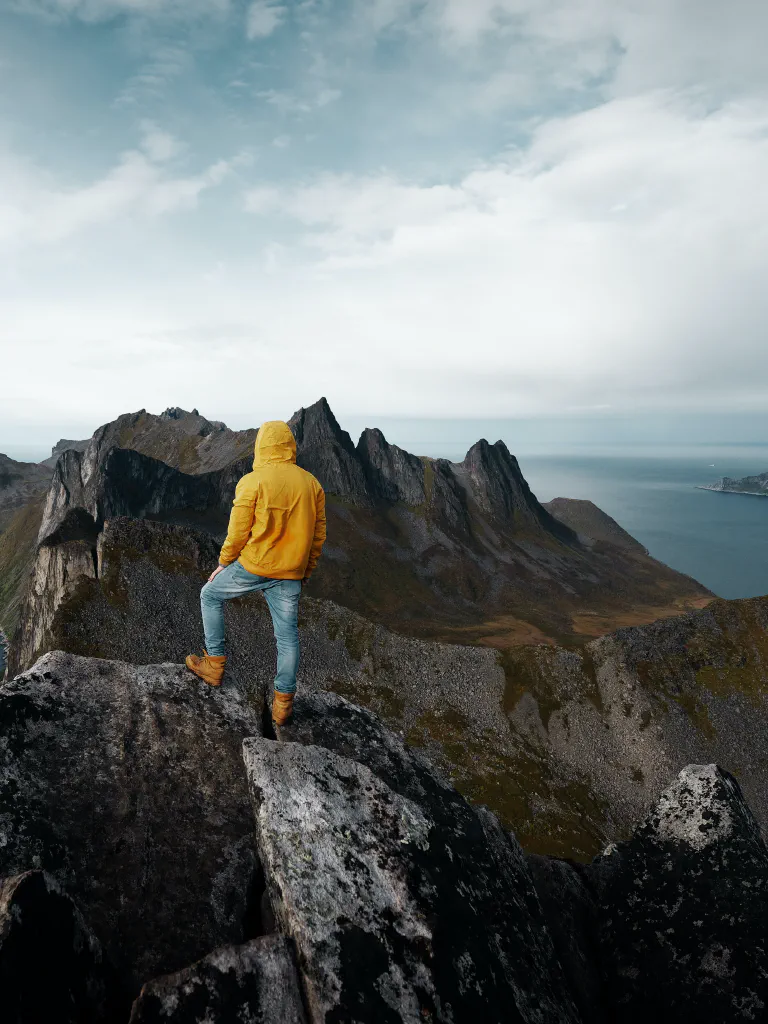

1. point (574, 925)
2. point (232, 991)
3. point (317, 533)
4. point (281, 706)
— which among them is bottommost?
point (574, 925)

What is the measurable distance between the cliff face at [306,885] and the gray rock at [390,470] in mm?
169338

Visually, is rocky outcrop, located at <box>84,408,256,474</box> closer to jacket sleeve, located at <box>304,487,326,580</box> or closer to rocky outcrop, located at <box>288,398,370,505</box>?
rocky outcrop, located at <box>288,398,370,505</box>

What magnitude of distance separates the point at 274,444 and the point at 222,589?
3.42 m

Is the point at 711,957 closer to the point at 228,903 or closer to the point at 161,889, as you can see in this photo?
the point at 228,903

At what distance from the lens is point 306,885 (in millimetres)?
6863

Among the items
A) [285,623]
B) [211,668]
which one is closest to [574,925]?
[285,623]

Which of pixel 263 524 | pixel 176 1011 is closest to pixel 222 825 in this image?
pixel 176 1011

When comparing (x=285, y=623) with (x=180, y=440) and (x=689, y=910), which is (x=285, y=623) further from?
(x=180, y=440)

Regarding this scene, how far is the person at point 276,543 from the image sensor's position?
32.8 feet

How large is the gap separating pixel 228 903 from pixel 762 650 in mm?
87746

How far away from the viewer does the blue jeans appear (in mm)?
10578

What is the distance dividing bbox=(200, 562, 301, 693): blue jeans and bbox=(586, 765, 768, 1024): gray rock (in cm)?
847

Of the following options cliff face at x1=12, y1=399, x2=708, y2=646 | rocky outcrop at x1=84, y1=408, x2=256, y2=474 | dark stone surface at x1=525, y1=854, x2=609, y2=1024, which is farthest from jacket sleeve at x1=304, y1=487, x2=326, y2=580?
rocky outcrop at x1=84, y1=408, x2=256, y2=474

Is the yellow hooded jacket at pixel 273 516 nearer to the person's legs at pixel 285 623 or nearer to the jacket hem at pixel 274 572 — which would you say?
the jacket hem at pixel 274 572
